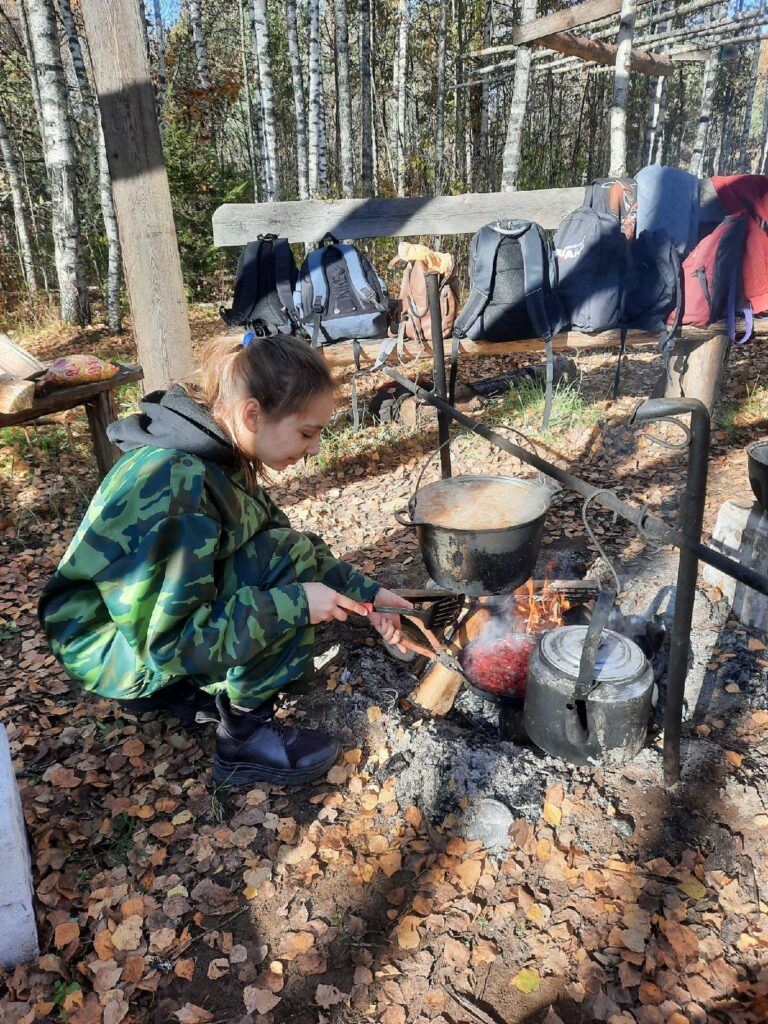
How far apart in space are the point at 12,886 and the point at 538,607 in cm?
235

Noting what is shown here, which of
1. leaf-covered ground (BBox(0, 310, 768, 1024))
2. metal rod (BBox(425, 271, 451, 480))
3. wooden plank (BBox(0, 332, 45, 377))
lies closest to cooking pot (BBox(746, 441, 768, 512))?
leaf-covered ground (BBox(0, 310, 768, 1024))

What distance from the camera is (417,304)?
5613mm

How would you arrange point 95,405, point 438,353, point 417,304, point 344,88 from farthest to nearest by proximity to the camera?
point 344,88, point 417,304, point 95,405, point 438,353

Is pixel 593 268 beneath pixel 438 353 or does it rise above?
above

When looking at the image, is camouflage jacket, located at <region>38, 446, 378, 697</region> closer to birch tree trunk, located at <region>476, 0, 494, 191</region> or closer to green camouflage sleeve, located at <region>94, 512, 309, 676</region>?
green camouflage sleeve, located at <region>94, 512, 309, 676</region>

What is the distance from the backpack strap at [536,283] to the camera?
5.29 m

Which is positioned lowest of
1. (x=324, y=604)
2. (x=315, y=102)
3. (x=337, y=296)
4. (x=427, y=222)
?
(x=324, y=604)

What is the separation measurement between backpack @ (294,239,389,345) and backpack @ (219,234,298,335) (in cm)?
11

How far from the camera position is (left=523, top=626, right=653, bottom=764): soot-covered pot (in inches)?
91.9

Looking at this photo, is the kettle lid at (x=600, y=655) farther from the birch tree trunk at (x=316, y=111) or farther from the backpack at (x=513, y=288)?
the birch tree trunk at (x=316, y=111)

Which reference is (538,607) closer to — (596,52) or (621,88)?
(621,88)

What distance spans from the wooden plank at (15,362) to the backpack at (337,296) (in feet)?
7.03

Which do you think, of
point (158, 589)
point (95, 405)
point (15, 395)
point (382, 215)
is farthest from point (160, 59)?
point (158, 589)

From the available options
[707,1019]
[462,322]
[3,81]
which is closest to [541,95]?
[3,81]
